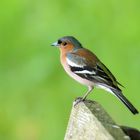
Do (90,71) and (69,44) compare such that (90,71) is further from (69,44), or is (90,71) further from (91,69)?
(69,44)

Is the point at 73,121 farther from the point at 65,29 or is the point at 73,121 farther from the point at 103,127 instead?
the point at 65,29

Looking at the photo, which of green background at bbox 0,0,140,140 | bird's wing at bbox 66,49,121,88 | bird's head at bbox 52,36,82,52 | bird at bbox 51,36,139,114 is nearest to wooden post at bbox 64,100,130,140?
bird at bbox 51,36,139,114

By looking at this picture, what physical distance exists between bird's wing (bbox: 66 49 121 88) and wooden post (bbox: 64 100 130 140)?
7.91 ft

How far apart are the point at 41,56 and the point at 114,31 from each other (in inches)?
49.7

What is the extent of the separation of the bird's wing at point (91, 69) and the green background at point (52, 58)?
2343mm

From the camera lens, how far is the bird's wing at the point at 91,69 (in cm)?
666

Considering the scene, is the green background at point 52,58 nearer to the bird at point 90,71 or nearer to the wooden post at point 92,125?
the bird at point 90,71

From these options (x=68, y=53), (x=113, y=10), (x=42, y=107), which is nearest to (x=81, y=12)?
(x=113, y=10)

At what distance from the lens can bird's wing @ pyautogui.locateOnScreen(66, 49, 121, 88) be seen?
262 inches

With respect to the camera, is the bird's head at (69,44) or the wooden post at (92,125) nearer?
the wooden post at (92,125)

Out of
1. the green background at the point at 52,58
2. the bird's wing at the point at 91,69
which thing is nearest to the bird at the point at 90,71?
the bird's wing at the point at 91,69

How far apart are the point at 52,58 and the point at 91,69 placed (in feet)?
12.5

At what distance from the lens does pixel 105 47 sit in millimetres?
10594

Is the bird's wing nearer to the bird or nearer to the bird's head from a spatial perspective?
the bird
